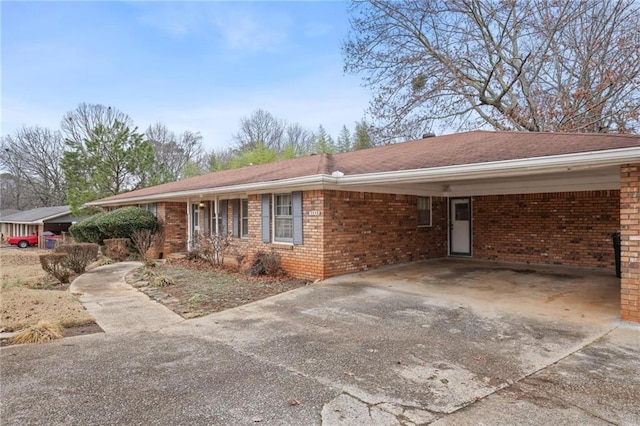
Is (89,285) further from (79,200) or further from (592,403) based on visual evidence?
(79,200)

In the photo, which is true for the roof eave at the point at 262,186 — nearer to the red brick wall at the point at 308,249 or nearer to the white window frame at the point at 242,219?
the red brick wall at the point at 308,249

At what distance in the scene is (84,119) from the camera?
104 feet

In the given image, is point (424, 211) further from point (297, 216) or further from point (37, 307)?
point (37, 307)

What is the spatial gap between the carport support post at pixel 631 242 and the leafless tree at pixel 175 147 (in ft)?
114

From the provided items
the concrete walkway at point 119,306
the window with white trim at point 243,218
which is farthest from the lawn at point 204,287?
the window with white trim at point 243,218

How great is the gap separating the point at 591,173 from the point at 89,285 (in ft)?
37.6

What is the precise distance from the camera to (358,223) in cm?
915

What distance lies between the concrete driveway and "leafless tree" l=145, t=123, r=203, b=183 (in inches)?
1288

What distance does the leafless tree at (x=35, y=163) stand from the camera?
119 feet

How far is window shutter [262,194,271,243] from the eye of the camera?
9.84 metres

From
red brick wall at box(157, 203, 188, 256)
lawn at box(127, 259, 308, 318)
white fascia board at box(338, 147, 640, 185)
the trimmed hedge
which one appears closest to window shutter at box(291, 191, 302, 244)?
lawn at box(127, 259, 308, 318)

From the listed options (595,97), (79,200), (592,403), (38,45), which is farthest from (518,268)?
(79,200)

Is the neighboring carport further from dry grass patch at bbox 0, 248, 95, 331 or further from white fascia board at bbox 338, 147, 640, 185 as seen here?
white fascia board at bbox 338, 147, 640, 185

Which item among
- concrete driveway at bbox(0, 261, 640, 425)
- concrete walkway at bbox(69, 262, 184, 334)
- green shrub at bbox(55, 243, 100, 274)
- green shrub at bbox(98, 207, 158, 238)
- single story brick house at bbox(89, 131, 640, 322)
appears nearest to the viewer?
concrete driveway at bbox(0, 261, 640, 425)
